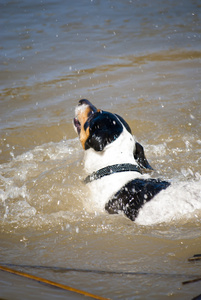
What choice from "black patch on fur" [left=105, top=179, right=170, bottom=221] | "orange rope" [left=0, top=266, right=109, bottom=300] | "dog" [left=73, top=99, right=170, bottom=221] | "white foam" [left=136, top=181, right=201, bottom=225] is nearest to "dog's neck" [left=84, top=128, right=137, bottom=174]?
"dog" [left=73, top=99, right=170, bottom=221]

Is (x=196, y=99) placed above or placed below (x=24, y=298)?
below

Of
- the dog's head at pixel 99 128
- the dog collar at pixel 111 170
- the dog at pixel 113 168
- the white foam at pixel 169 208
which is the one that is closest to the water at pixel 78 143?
the white foam at pixel 169 208

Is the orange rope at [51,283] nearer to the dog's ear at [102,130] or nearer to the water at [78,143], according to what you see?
the water at [78,143]

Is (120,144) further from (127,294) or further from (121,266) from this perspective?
(127,294)

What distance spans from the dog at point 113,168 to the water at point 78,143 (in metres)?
0.11

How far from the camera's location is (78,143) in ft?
16.3

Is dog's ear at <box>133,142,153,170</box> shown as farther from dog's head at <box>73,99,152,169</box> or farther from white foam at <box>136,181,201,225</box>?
white foam at <box>136,181,201,225</box>

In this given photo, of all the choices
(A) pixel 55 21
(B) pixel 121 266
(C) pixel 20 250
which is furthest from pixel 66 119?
(A) pixel 55 21

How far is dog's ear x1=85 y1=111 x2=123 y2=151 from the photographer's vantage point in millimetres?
3143

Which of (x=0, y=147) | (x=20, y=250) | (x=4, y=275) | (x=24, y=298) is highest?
(x=24, y=298)

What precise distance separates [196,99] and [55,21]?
593 cm

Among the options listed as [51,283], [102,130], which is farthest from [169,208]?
[51,283]

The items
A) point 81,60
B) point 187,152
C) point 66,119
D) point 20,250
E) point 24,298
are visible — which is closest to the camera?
point 24,298

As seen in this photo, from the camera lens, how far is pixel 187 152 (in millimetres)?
4539
